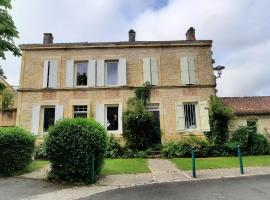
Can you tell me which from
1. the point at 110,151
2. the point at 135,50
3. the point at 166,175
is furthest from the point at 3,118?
the point at 166,175

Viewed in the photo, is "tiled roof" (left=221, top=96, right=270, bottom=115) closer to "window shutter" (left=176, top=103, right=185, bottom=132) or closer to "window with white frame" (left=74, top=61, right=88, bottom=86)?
"window shutter" (left=176, top=103, right=185, bottom=132)

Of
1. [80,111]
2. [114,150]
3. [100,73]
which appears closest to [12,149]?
[114,150]

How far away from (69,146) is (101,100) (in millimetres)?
9967

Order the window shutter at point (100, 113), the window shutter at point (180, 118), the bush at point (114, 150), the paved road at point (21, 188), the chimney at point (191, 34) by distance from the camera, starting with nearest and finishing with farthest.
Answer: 1. the paved road at point (21, 188)
2. the bush at point (114, 150)
3. the window shutter at point (180, 118)
4. the window shutter at point (100, 113)
5. the chimney at point (191, 34)

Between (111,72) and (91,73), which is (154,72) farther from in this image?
(91,73)

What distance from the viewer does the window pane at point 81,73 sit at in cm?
2016

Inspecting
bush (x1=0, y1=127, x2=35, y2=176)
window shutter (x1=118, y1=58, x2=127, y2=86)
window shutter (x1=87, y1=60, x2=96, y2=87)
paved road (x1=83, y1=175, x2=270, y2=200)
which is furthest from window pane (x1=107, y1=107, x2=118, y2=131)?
paved road (x1=83, y1=175, x2=270, y2=200)

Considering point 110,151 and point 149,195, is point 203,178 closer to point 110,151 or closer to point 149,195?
point 149,195

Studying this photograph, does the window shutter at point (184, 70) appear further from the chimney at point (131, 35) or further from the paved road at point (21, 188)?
the paved road at point (21, 188)

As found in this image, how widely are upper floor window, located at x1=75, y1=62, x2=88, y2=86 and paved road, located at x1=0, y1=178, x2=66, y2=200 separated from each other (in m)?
10.7

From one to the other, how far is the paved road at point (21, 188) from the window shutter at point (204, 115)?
1149 centimetres

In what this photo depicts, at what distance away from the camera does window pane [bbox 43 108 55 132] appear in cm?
1955

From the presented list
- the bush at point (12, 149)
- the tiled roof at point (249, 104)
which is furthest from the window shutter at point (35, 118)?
the tiled roof at point (249, 104)

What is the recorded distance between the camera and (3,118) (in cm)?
1997
